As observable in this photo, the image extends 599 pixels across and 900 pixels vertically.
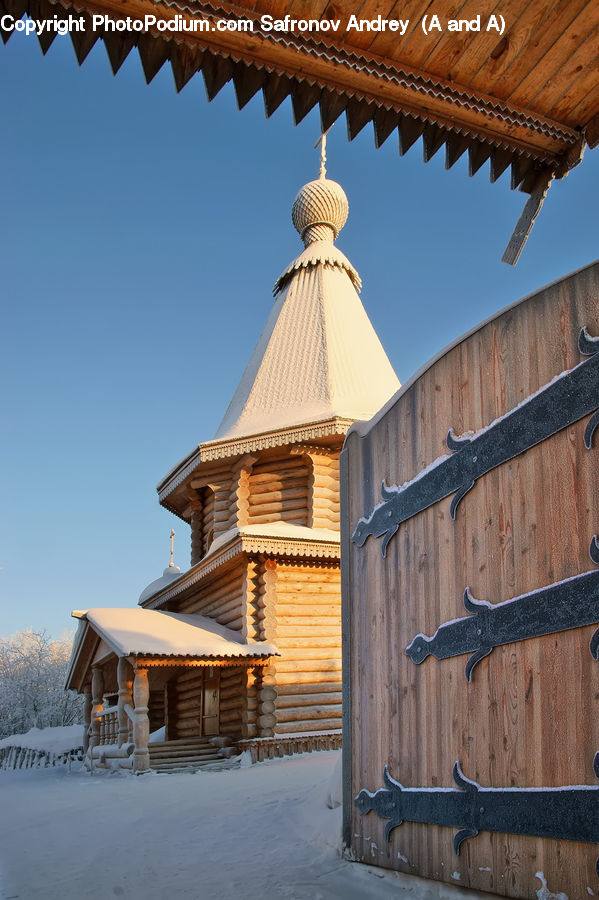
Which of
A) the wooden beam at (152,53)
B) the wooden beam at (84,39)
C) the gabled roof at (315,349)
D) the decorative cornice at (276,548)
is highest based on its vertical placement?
the gabled roof at (315,349)

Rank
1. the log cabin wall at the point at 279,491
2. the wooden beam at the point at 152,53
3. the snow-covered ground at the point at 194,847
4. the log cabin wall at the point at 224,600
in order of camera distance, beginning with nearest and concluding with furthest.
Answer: the wooden beam at the point at 152,53, the snow-covered ground at the point at 194,847, the log cabin wall at the point at 224,600, the log cabin wall at the point at 279,491

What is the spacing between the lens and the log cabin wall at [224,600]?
44.1 feet

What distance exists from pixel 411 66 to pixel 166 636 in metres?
10.6

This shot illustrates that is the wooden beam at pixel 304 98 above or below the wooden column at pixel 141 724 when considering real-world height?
above

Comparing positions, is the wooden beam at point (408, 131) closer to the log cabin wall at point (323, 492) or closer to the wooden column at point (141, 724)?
the wooden column at point (141, 724)

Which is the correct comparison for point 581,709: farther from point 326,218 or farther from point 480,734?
point 326,218

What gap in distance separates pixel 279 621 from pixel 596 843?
33.6 ft

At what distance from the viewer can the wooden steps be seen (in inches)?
464

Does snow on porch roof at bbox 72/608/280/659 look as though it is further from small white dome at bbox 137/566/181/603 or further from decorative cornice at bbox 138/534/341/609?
small white dome at bbox 137/566/181/603

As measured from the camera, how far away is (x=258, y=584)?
13164 mm

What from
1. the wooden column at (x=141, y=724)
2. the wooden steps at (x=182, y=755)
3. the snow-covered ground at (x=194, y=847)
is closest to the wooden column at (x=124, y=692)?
the wooden column at (x=141, y=724)

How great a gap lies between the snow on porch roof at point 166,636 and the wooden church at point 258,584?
33mm

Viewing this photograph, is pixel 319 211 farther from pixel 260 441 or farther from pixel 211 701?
pixel 211 701

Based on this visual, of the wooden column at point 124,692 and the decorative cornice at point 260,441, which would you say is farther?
the decorative cornice at point 260,441
